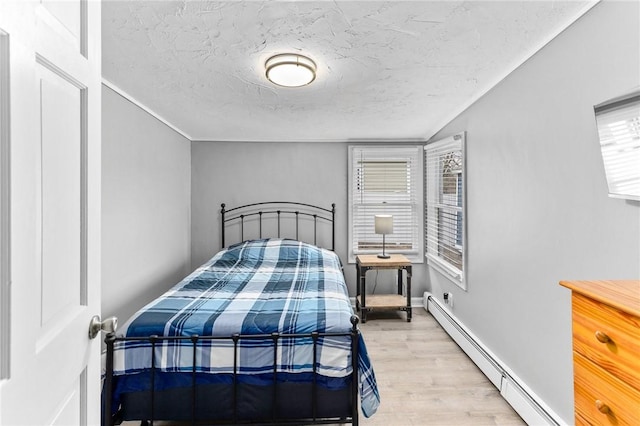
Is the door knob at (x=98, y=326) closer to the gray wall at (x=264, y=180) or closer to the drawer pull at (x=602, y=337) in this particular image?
the drawer pull at (x=602, y=337)

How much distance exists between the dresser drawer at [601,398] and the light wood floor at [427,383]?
52.4 inches

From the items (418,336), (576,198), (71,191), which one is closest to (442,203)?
(418,336)

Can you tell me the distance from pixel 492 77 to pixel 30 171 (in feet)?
8.55

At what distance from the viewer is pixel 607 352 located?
0.87 m

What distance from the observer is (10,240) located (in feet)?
2.05

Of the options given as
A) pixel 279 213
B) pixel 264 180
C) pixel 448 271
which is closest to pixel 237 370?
pixel 448 271

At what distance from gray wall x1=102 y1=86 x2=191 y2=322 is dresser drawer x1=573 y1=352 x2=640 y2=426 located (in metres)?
2.63

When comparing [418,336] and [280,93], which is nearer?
[280,93]

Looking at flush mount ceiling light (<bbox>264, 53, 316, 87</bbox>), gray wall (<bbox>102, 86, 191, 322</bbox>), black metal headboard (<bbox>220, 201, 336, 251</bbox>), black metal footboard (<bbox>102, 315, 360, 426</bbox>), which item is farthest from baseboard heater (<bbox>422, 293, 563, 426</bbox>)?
gray wall (<bbox>102, 86, 191, 322</bbox>)

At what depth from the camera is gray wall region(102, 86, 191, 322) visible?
2.43 m

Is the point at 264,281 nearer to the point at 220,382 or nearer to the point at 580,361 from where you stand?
the point at 220,382

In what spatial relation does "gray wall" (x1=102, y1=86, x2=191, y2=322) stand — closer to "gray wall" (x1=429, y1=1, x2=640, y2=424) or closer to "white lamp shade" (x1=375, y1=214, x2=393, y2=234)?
"white lamp shade" (x1=375, y1=214, x2=393, y2=234)

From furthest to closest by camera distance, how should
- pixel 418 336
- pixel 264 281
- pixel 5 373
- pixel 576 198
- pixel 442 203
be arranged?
pixel 442 203 < pixel 418 336 < pixel 264 281 < pixel 576 198 < pixel 5 373

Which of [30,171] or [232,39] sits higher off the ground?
[232,39]
